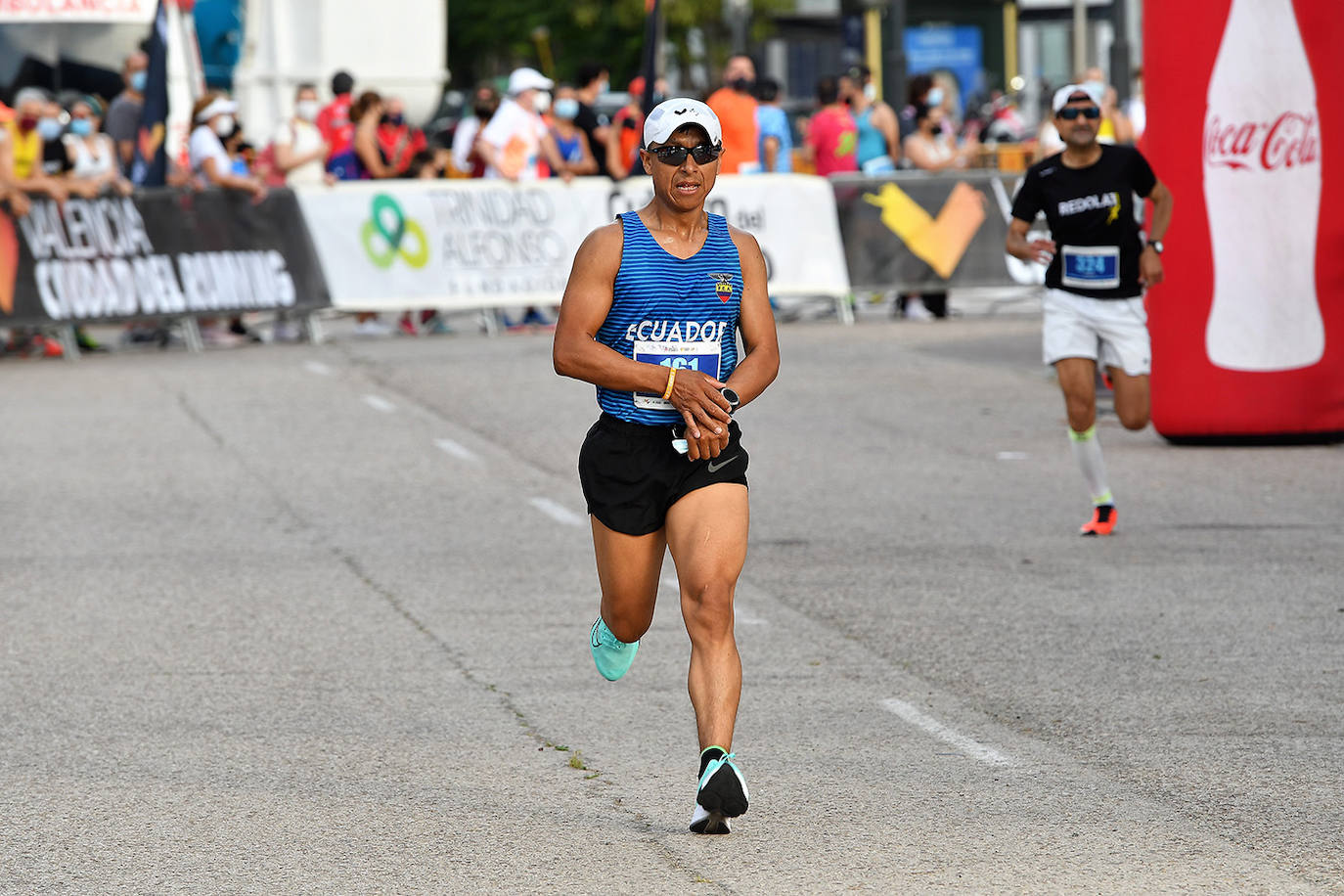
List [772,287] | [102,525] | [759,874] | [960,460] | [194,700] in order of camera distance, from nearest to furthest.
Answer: [759,874] → [194,700] → [102,525] → [960,460] → [772,287]

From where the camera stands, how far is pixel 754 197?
21578 millimetres

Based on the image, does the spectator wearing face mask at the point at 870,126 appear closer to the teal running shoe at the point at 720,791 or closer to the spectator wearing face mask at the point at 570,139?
the spectator wearing face mask at the point at 570,139

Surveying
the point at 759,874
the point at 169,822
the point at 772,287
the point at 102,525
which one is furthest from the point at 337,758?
the point at 772,287

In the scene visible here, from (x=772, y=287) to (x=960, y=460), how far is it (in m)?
8.24

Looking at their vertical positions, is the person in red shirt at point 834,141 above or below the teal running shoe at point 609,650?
above

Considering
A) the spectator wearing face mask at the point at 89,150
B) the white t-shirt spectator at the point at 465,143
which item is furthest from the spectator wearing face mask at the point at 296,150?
the white t-shirt spectator at the point at 465,143

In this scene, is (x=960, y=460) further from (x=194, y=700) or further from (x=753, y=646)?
(x=194, y=700)

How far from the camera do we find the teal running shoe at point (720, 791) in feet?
18.8

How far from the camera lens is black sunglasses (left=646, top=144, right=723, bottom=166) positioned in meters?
6.02

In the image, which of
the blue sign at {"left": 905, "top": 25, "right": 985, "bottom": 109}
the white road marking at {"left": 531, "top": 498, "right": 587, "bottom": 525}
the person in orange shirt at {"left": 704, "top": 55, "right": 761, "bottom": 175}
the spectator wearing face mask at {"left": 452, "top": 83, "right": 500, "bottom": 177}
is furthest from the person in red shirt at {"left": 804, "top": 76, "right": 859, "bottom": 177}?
the blue sign at {"left": 905, "top": 25, "right": 985, "bottom": 109}

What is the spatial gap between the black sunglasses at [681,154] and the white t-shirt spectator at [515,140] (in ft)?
50.5

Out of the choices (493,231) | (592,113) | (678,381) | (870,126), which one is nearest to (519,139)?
(493,231)

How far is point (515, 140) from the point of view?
A: 70.3 ft

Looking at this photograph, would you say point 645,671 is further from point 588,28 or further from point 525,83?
point 588,28
